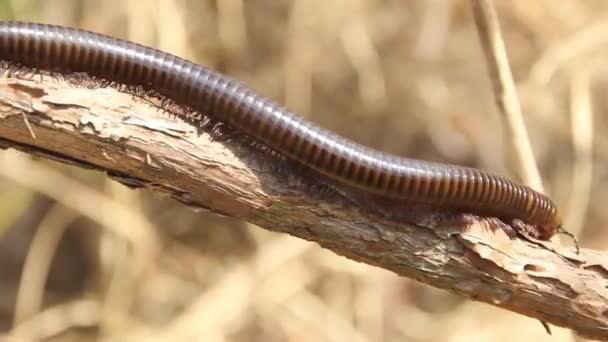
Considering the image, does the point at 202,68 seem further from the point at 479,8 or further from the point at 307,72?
the point at 307,72

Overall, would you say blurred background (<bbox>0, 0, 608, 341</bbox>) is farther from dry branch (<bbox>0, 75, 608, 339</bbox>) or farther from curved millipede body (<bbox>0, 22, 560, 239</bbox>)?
curved millipede body (<bbox>0, 22, 560, 239</bbox>)

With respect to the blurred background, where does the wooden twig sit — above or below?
above

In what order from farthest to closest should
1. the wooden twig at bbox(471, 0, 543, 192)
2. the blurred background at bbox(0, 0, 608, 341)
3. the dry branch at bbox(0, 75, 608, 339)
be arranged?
the blurred background at bbox(0, 0, 608, 341) < the wooden twig at bbox(471, 0, 543, 192) < the dry branch at bbox(0, 75, 608, 339)

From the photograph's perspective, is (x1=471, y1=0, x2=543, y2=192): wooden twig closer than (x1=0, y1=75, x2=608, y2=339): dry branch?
No

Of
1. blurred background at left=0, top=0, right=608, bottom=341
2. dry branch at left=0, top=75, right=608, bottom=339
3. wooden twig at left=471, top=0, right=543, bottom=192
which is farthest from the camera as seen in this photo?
blurred background at left=0, top=0, right=608, bottom=341

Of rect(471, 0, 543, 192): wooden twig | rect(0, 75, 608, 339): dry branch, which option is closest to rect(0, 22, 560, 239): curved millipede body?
rect(0, 75, 608, 339): dry branch

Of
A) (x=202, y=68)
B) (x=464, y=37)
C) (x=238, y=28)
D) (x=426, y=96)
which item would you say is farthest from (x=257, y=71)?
(x=202, y=68)

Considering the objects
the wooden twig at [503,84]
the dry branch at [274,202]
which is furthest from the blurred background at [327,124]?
the dry branch at [274,202]
